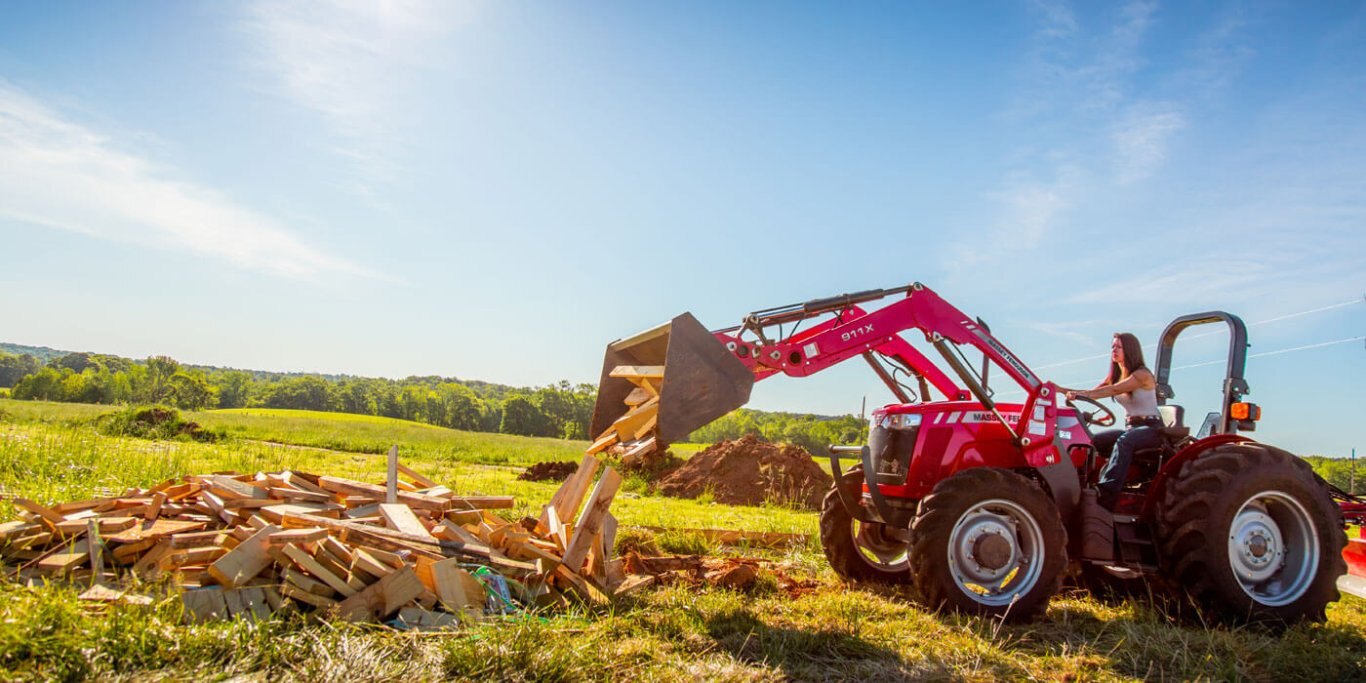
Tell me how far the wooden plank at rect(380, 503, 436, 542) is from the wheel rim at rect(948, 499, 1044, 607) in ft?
12.0

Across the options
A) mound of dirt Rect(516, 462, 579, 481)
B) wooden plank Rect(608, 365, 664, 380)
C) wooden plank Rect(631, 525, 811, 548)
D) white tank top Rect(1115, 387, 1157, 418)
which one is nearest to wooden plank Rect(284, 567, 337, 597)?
wooden plank Rect(608, 365, 664, 380)

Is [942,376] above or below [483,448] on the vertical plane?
above

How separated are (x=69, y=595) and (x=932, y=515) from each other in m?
4.94

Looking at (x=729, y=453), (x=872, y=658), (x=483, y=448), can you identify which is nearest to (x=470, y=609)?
(x=872, y=658)

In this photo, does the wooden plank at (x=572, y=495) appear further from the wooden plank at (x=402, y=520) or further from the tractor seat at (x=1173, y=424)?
the tractor seat at (x=1173, y=424)

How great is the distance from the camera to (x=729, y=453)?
1708 cm

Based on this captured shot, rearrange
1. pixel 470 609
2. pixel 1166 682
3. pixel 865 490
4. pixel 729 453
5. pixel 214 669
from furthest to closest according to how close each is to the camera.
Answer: pixel 729 453 → pixel 865 490 → pixel 470 609 → pixel 1166 682 → pixel 214 669

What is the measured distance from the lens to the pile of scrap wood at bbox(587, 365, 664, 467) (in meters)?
5.75

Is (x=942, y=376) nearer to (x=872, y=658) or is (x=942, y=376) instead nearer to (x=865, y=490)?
(x=865, y=490)

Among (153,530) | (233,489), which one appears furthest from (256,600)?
(233,489)

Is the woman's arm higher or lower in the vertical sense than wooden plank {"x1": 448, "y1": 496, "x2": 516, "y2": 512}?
higher

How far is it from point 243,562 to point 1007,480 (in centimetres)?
490

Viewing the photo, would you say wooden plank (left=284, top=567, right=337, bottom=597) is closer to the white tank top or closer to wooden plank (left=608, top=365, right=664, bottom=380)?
wooden plank (left=608, top=365, right=664, bottom=380)

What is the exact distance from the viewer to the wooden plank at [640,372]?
6.08 meters
